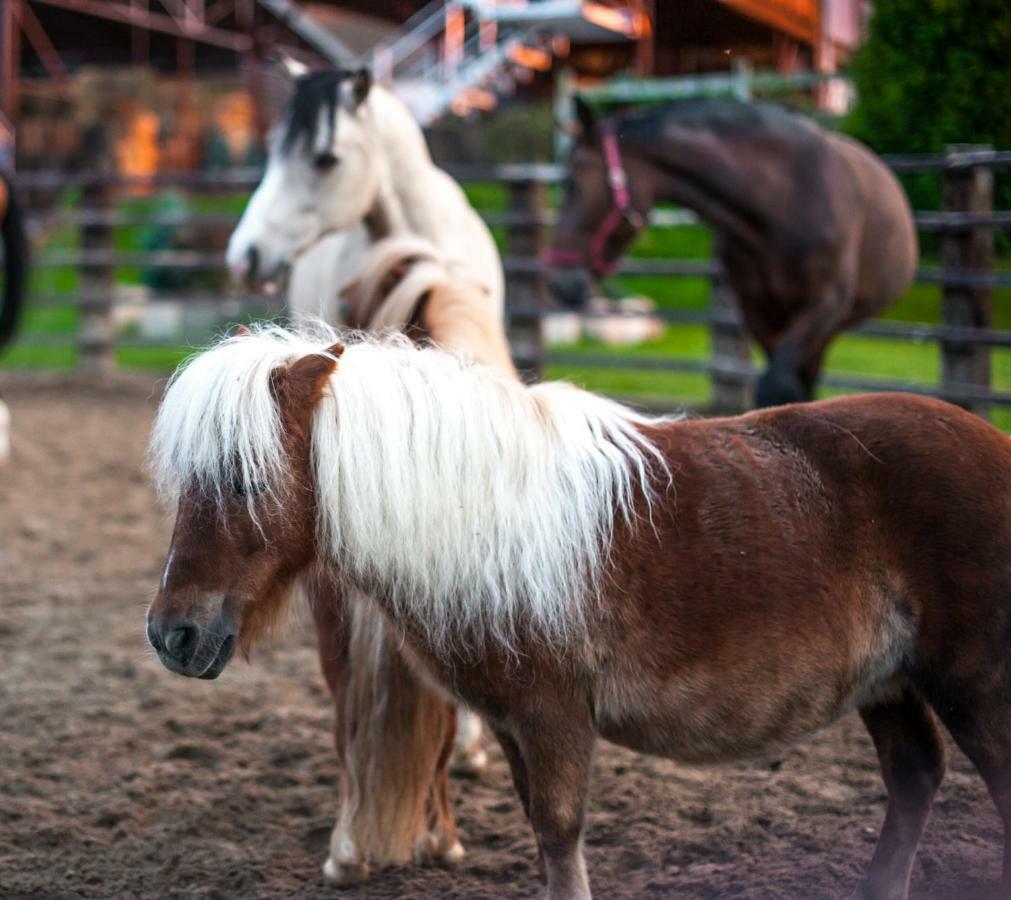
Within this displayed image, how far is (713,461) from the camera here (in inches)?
87.0

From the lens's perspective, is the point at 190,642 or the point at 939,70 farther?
the point at 939,70

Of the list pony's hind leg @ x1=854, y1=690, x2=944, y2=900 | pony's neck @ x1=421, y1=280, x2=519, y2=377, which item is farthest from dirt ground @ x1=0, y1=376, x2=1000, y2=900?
pony's neck @ x1=421, y1=280, x2=519, y2=377

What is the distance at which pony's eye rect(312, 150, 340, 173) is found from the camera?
4176 mm

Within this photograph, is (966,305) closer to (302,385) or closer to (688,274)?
(688,274)

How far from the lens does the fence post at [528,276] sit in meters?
8.98

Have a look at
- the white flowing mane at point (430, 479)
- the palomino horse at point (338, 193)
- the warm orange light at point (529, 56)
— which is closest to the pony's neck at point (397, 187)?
the palomino horse at point (338, 193)

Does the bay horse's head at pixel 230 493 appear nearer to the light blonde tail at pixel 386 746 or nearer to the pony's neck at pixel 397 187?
the light blonde tail at pixel 386 746

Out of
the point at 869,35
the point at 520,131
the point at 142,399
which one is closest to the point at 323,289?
the point at 869,35

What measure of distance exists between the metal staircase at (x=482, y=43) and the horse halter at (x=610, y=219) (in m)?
0.48

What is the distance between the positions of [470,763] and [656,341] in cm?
984

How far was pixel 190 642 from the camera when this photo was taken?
1974 mm

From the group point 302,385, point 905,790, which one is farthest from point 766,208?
point 302,385

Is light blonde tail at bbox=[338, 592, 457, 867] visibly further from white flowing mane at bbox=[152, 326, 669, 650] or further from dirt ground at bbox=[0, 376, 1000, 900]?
white flowing mane at bbox=[152, 326, 669, 650]

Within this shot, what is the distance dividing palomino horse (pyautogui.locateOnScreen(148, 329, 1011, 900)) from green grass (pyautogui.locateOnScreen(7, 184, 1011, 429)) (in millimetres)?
3516
